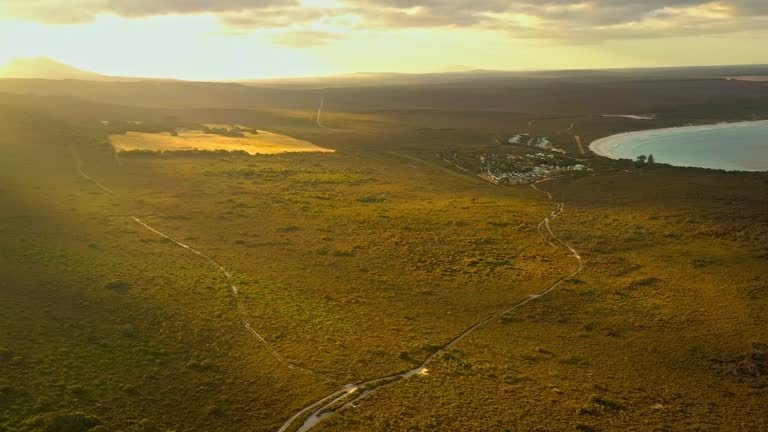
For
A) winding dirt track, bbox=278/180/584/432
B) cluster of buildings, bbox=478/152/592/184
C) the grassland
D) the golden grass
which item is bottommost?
winding dirt track, bbox=278/180/584/432

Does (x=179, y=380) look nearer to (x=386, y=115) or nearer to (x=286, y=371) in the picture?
(x=286, y=371)

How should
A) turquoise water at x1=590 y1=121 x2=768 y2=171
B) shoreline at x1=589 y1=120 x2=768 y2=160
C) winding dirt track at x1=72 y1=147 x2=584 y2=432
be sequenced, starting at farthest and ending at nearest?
shoreline at x1=589 y1=120 x2=768 y2=160
turquoise water at x1=590 y1=121 x2=768 y2=171
winding dirt track at x1=72 y1=147 x2=584 y2=432

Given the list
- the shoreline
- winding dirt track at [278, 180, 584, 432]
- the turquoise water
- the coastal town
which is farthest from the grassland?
the shoreline

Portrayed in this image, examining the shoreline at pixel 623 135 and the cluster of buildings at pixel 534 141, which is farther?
the cluster of buildings at pixel 534 141

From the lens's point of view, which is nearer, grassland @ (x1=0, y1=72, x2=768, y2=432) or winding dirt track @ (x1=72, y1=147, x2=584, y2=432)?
winding dirt track @ (x1=72, y1=147, x2=584, y2=432)

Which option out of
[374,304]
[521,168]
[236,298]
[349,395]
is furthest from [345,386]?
[521,168]

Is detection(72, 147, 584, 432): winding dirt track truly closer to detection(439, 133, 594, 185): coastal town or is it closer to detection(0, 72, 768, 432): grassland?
detection(0, 72, 768, 432): grassland

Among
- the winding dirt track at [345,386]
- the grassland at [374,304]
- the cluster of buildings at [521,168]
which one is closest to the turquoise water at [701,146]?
the cluster of buildings at [521,168]

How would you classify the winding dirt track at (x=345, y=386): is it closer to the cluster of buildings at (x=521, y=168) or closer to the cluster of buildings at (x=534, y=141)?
the cluster of buildings at (x=521, y=168)

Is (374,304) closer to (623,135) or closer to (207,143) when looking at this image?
(207,143)
